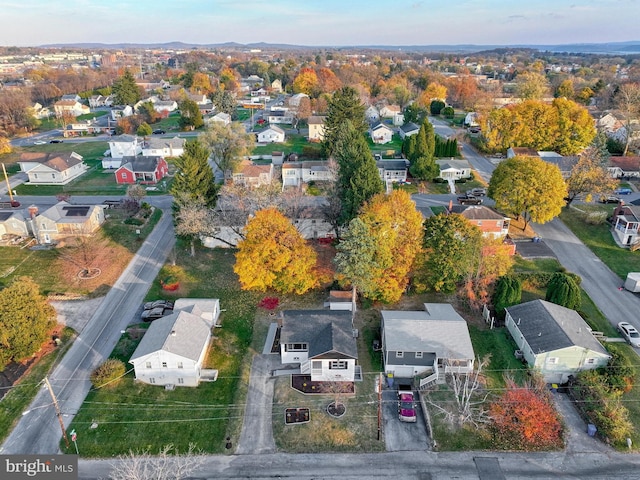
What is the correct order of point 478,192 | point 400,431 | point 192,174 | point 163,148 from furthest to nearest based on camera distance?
point 163,148
point 478,192
point 192,174
point 400,431

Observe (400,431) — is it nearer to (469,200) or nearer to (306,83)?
(469,200)

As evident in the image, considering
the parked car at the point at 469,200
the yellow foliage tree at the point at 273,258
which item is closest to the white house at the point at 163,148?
the yellow foliage tree at the point at 273,258

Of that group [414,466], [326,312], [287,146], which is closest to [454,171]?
[287,146]

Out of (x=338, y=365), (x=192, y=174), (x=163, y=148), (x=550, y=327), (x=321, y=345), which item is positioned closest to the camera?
(x=338, y=365)

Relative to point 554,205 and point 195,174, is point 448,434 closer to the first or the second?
point 554,205

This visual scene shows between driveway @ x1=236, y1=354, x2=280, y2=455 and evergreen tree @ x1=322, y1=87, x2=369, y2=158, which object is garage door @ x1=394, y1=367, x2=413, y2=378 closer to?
driveway @ x1=236, y1=354, x2=280, y2=455

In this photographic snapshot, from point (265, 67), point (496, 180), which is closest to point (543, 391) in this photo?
point (496, 180)
